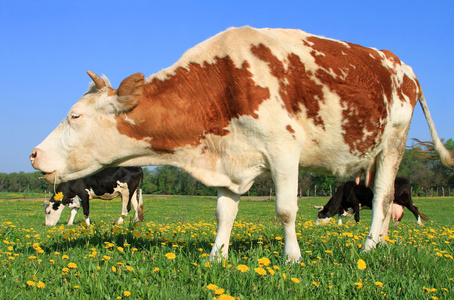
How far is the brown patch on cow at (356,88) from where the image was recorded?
5332mm

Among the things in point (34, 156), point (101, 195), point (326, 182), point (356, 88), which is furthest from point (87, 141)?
point (326, 182)

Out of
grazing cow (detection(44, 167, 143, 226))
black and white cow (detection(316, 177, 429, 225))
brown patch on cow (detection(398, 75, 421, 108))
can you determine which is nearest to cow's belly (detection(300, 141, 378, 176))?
brown patch on cow (detection(398, 75, 421, 108))

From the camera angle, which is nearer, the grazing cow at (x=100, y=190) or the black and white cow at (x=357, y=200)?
the grazing cow at (x=100, y=190)

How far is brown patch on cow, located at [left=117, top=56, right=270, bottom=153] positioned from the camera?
499cm

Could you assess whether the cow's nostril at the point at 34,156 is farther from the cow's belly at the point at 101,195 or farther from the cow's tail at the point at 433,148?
the cow's belly at the point at 101,195

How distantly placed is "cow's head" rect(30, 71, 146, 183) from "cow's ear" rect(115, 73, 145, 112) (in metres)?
0.03

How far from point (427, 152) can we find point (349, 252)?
12.9 feet

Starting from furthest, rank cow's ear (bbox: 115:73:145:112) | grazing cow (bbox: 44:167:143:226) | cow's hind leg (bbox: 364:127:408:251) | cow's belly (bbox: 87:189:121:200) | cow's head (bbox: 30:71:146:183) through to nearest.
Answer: cow's belly (bbox: 87:189:121:200), grazing cow (bbox: 44:167:143:226), cow's hind leg (bbox: 364:127:408:251), cow's head (bbox: 30:71:146:183), cow's ear (bbox: 115:73:145:112)

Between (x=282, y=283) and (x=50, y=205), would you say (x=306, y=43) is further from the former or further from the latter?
(x=50, y=205)

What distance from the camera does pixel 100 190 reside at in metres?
18.3

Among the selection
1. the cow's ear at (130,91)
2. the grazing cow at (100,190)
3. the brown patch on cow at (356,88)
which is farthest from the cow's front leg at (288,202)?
the grazing cow at (100,190)

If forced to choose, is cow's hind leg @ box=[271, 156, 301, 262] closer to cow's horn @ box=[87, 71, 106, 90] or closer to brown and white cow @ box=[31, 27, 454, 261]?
brown and white cow @ box=[31, 27, 454, 261]

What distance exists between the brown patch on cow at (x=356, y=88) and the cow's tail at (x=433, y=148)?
1.84 meters

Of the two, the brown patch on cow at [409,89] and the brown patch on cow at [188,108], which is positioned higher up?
the brown patch on cow at [409,89]
